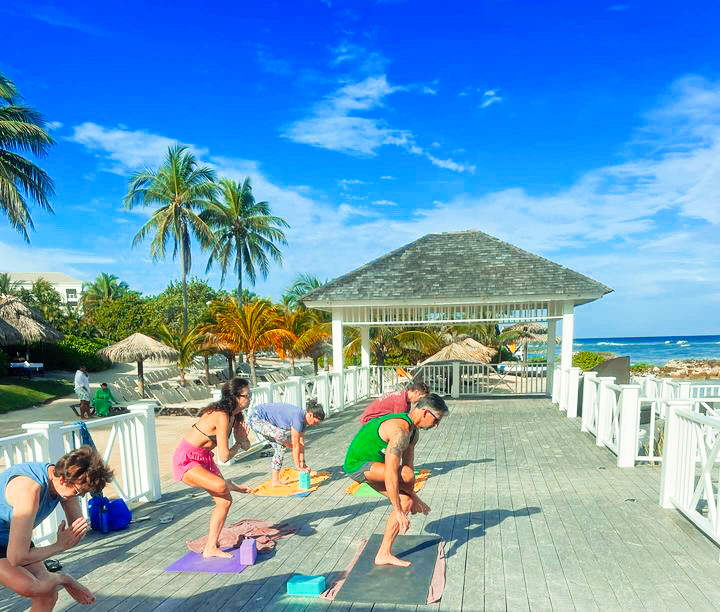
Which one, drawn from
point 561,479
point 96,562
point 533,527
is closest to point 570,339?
point 561,479

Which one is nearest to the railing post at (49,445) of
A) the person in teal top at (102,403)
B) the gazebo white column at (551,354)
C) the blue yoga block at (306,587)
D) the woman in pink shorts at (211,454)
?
the woman in pink shorts at (211,454)

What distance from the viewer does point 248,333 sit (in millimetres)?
20859

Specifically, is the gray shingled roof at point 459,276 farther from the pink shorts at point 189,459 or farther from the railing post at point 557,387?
the pink shorts at point 189,459

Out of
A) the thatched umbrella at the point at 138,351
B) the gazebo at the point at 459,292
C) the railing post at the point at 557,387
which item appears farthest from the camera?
the thatched umbrella at the point at 138,351

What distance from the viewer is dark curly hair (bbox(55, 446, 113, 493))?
102 inches

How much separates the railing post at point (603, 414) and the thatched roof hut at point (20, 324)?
23.4 meters

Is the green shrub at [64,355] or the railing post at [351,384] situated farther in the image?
the green shrub at [64,355]

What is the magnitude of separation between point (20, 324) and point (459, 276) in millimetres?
20249

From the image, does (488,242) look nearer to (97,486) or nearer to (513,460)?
(513,460)

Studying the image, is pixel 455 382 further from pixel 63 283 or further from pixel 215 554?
pixel 63 283

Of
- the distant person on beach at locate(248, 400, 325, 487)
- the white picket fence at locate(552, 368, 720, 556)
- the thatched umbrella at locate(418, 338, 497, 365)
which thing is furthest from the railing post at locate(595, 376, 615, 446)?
the thatched umbrella at locate(418, 338, 497, 365)

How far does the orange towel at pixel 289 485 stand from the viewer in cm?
625

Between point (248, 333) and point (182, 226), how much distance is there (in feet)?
39.8

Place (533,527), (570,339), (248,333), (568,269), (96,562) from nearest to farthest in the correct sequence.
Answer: (96,562) < (533,527) < (570,339) < (568,269) < (248,333)
